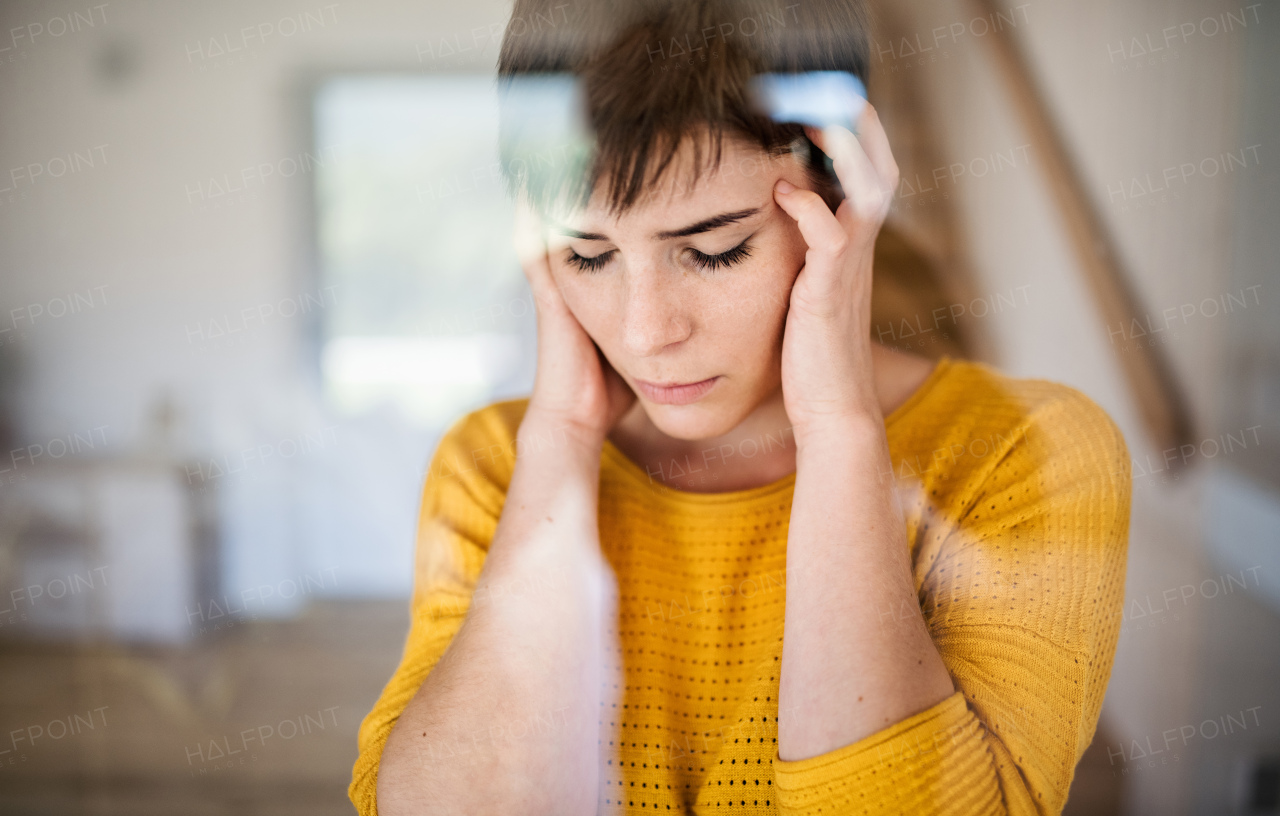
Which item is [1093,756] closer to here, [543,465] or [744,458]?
[744,458]

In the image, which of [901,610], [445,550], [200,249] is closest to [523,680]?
[445,550]

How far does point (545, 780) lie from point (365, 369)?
0.40 metres

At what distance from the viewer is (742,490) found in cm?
64

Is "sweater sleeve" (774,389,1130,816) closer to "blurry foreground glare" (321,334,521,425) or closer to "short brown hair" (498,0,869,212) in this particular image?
"short brown hair" (498,0,869,212)

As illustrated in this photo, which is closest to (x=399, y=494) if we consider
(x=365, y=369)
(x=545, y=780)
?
(x=365, y=369)

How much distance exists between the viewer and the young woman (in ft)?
1.58

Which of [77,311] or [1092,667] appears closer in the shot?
[1092,667]

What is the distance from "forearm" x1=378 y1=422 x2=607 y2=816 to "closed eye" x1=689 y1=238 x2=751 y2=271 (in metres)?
0.20

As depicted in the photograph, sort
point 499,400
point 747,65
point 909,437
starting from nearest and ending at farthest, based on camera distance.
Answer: point 747,65 → point 909,437 → point 499,400

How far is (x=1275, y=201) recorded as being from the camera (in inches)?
25.8

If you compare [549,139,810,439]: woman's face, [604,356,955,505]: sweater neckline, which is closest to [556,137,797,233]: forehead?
[549,139,810,439]: woman's face

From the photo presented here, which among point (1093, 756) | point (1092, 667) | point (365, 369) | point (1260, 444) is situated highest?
point (365, 369)

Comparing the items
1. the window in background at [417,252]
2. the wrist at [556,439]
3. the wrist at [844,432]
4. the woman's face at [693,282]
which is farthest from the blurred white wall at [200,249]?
the wrist at [844,432]

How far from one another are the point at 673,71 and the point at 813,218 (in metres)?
0.13
